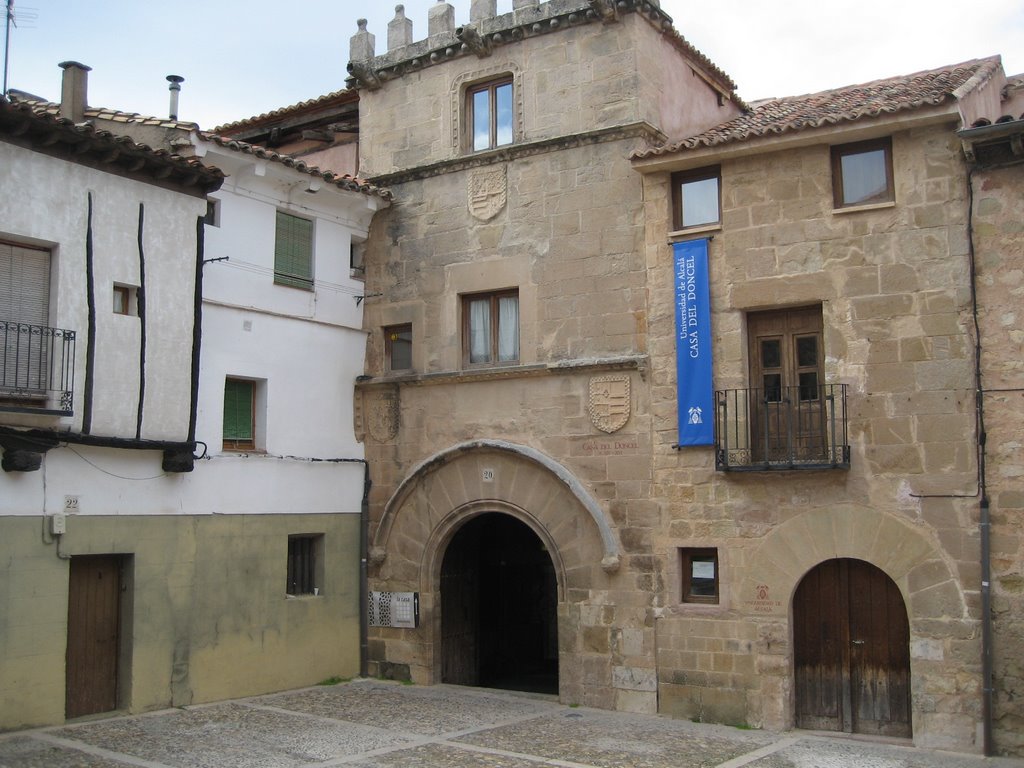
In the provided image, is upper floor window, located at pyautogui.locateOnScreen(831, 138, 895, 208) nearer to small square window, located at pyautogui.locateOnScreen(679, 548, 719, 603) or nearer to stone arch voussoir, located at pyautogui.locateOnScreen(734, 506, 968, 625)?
stone arch voussoir, located at pyautogui.locateOnScreen(734, 506, 968, 625)

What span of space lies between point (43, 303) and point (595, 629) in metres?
7.57

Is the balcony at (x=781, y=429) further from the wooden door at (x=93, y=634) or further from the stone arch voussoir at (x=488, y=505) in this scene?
the wooden door at (x=93, y=634)

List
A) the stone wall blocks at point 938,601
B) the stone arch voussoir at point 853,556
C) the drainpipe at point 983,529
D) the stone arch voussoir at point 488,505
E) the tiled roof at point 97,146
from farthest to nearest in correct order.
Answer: the stone arch voussoir at point 488,505
the stone arch voussoir at point 853,556
the stone wall blocks at point 938,601
the tiled roof at point 97,146
the drainpipe at point 983,529

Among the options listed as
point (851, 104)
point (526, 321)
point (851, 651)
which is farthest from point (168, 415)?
point (851, 104)

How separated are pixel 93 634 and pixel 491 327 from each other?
6392 millimetres

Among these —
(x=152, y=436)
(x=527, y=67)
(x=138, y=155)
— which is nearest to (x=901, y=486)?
(x=527, y=67)

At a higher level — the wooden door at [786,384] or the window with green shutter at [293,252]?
the window with green shutter at [293,252]

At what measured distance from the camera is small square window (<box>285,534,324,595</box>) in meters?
15.2

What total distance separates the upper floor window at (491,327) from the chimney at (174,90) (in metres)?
4.85

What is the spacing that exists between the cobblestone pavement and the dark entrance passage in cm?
212

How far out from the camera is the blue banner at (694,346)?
13.3 m

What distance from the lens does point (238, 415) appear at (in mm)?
14594

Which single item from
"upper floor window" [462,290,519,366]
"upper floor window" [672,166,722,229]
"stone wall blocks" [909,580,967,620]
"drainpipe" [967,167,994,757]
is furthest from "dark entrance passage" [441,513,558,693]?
"drainpipe" [967,167,994,757]

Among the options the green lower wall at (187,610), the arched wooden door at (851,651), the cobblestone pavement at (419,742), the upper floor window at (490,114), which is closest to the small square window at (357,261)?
the upper floor window at (490,114)
